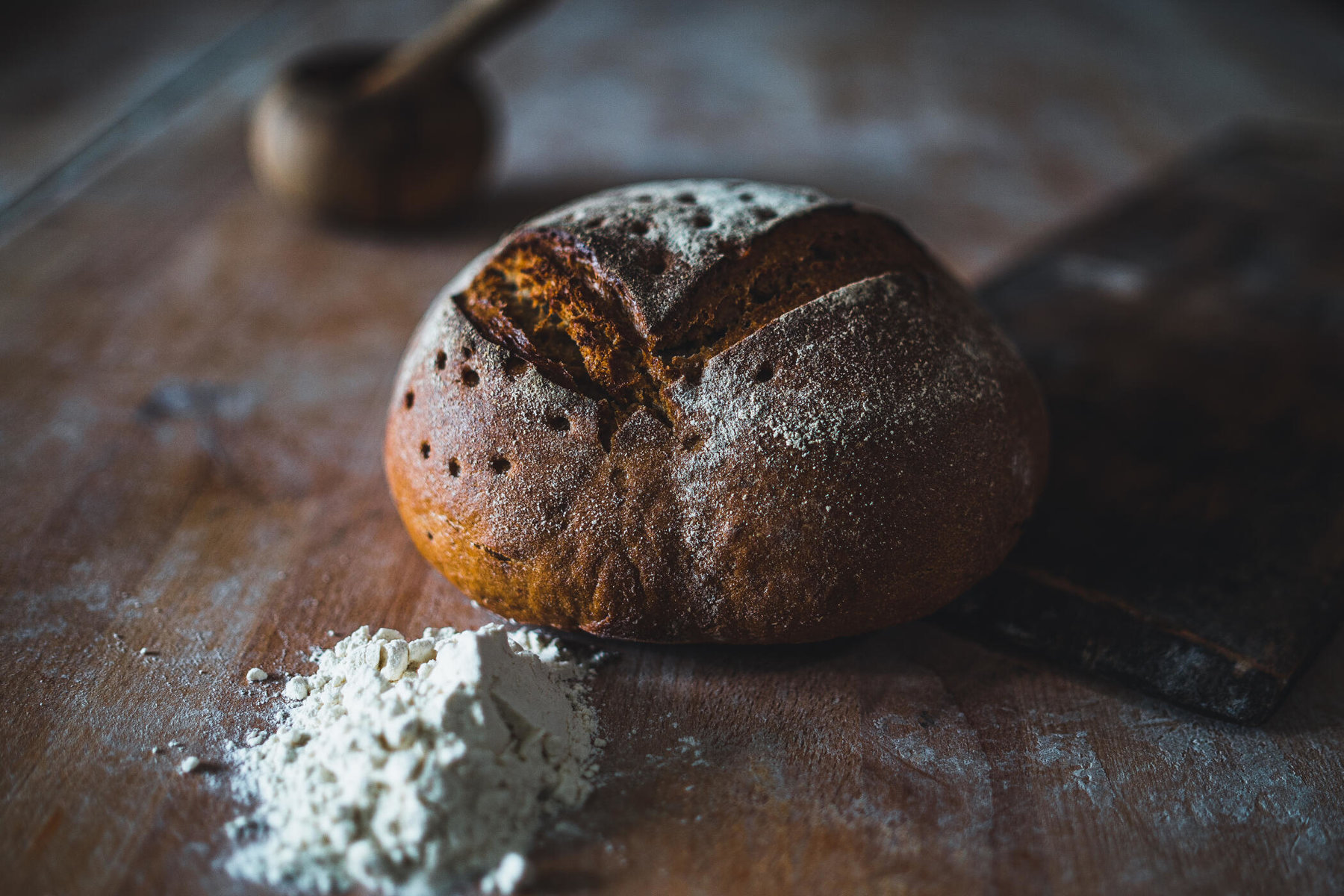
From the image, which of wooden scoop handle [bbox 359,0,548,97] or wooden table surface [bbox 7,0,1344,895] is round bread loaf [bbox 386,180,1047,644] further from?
wooden scoop handle [bbox 359,0,548,97]

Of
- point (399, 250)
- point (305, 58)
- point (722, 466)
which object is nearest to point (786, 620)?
point (722, 466)

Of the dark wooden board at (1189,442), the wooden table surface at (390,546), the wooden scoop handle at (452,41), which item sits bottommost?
the dark wooden board at (1189,442)

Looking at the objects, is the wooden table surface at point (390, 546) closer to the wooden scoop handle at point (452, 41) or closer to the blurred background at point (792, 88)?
the blurred background at point (792, 88)

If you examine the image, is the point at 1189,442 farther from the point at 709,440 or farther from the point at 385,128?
the point at 385,128

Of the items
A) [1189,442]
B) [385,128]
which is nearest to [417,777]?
[1189,442]

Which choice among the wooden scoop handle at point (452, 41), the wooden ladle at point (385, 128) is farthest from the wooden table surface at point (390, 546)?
the wooden scoop handle at point (452, 41)

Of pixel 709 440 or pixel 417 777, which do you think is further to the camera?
pixel 709 440

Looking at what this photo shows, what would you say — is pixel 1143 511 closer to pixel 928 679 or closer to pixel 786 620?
pixel 928 679
